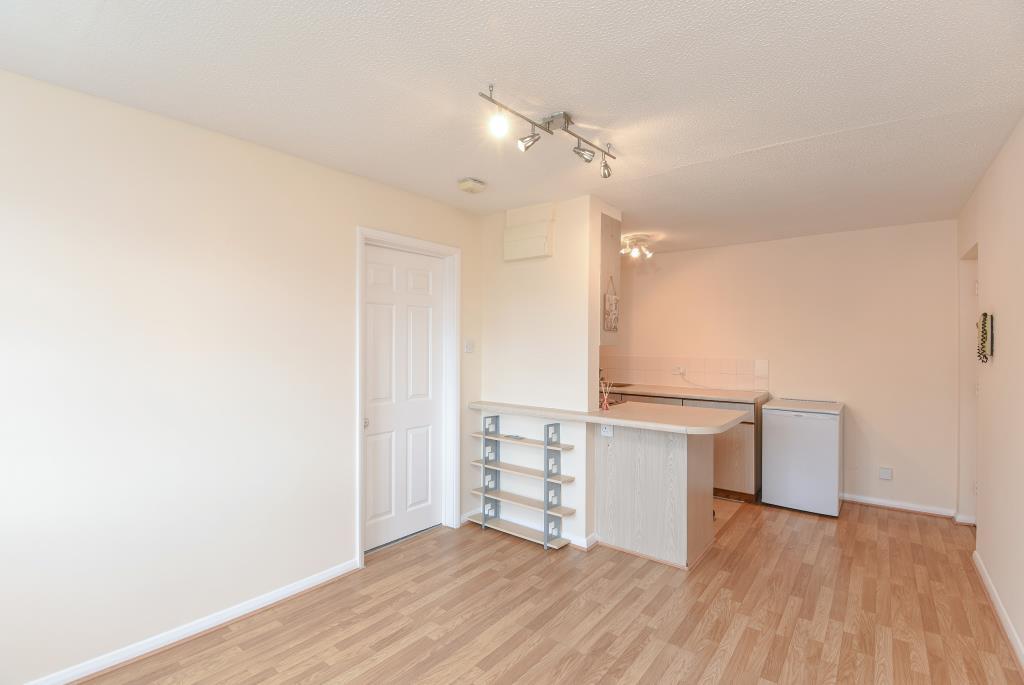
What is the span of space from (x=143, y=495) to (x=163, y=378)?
1.75 ft

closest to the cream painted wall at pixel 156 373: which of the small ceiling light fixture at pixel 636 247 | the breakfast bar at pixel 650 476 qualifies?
the breakfast bar at pixel 650 476

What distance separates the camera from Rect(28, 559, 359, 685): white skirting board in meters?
2.08

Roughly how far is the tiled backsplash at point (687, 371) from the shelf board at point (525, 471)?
2209 millimetres

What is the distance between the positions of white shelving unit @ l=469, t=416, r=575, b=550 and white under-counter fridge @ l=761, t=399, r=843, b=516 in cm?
197

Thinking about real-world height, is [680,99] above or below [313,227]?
above

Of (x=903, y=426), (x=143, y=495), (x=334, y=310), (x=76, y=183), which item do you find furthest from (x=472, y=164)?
(x=903, y=426)

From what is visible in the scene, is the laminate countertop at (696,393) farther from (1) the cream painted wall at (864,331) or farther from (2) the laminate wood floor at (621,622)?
(2) the laminate wood floor at (621,622)

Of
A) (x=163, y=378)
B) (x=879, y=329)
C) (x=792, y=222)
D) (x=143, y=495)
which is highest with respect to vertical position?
(x=792, y=222)

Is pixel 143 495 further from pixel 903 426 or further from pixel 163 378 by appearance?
pixel 903 426

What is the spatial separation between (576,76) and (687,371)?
3.91 meters

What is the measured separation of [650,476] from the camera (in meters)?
3.29

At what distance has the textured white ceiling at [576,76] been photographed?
5.17 ft

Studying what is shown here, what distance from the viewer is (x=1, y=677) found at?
1917 millimetres

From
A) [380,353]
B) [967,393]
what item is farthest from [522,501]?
[967,393]
